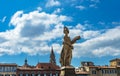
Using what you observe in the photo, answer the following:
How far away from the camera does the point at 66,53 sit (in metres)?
23.3

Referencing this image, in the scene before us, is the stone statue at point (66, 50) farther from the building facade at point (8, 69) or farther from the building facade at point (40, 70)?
the building facade at point (8, 69)

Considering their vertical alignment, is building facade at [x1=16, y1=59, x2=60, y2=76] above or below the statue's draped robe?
above

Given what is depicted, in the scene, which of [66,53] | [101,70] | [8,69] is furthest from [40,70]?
[66,53]

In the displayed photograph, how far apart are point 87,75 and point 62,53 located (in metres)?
69.3

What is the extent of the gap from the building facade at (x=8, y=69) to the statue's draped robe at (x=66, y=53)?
6737cm

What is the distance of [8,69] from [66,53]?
68.3m

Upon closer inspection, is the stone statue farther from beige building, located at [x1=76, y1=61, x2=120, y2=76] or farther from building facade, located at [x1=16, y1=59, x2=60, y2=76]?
beige building, located at [x1=76, y1=61, x2=120, y2=76]

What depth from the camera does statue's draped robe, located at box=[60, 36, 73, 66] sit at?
23.2 metres

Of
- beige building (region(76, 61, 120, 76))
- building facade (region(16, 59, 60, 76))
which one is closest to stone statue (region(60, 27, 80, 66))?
building facade (region(16, 59, 60, 76))

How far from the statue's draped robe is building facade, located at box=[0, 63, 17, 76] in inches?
2652

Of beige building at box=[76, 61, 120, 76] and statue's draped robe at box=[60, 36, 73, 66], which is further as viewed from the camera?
beige building at box=[76, 61, 120, 76]

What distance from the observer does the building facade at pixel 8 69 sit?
8888 centimetres

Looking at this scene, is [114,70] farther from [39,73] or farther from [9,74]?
[9,74]

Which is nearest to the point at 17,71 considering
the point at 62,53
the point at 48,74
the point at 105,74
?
the point at 48,74
